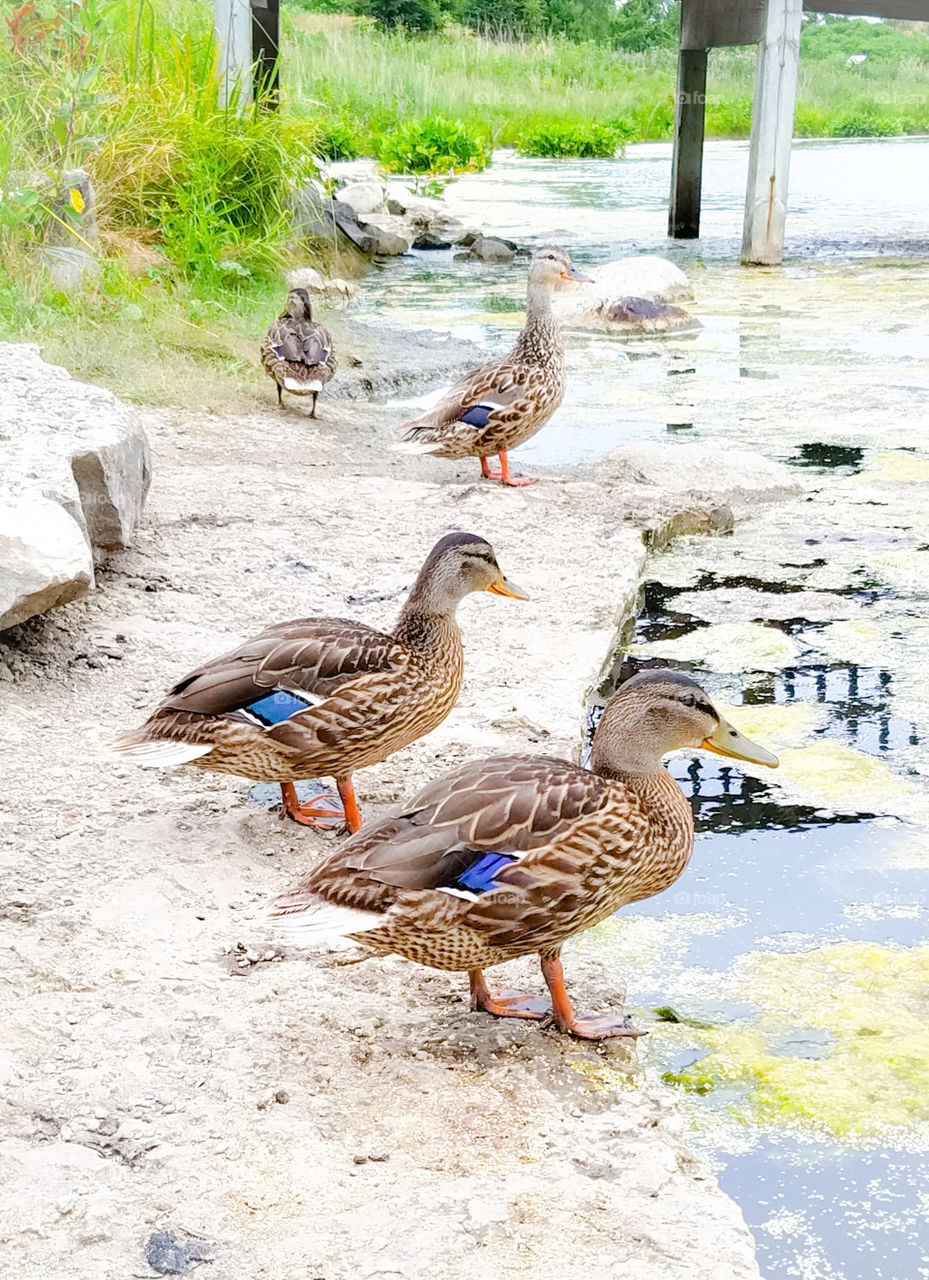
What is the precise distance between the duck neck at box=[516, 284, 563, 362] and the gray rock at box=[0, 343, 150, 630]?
205 cm

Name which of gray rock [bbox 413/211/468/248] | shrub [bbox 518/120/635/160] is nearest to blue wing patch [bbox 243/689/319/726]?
gray rock [bbox 413/211/468/248]

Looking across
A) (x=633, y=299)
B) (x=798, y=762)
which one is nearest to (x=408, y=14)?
(x=633, y=299)

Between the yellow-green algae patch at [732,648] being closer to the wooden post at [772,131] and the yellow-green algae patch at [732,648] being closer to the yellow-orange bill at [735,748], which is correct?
the yellow-orange bill at [735,748]

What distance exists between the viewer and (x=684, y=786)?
3.92 m

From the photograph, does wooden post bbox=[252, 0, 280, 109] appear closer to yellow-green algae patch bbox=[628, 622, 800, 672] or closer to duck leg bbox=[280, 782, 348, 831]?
yellow-green algae patch bbox=[628, 622, 800, 672]

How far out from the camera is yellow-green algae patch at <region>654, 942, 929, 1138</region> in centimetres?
263

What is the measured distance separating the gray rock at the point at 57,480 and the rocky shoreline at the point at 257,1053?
0.29 meters

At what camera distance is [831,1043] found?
282 centimetres

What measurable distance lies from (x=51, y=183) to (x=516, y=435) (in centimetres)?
382

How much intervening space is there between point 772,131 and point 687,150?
2.95 metres

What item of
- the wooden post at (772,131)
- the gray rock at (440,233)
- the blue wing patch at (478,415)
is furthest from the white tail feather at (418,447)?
the gray rock at (440,233)

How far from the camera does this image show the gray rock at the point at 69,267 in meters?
8.17

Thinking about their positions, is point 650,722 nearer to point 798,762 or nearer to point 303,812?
point 303,812

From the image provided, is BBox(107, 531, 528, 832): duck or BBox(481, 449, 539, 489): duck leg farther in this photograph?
BBox(481, 449, 539, 489): duck leg
